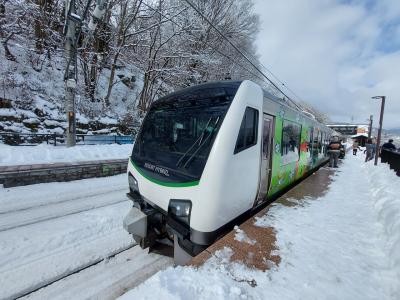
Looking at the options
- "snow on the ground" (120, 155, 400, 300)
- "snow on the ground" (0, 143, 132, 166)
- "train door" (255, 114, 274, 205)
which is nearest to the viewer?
"snow on the ground" (120, 155, 400, 300)

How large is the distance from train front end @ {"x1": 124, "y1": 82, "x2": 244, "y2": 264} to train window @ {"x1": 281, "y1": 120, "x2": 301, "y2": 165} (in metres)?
2.49

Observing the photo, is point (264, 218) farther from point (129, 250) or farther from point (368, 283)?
point (129, 250)

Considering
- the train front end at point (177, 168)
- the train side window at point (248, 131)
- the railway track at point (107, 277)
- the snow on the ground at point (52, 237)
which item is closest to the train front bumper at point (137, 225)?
the train front end at point (177, 168)

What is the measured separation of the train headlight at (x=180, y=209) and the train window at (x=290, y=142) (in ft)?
10.3

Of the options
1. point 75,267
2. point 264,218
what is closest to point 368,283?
point 264,218

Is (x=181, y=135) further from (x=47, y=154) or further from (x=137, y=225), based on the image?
(x=47, y=154)

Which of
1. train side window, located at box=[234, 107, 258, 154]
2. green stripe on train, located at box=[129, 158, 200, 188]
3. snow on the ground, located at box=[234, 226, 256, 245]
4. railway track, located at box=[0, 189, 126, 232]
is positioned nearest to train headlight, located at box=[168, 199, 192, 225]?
green stripe on train, located at box=[129, 158, 200, 188]

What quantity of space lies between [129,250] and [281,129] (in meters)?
3.77

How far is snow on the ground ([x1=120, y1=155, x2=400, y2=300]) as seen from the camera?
218 cm

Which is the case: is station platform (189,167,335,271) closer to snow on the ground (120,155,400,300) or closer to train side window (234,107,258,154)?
snow on the ground (120,155,400,300)

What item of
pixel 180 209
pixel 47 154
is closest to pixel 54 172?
pixel 47 154

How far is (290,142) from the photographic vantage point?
604 centimetres

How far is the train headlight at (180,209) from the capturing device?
2928 millimetres

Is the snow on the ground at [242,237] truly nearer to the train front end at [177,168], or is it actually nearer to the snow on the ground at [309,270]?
the snow on the ground at [309,270]
